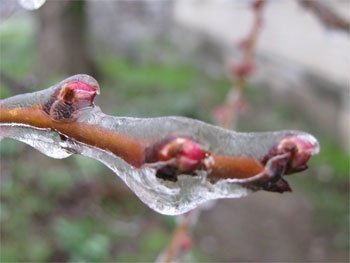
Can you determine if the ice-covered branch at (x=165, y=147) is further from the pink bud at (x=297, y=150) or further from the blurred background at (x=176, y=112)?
the blurred background at (x=176, y=112)

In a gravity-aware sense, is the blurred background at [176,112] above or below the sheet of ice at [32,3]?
below

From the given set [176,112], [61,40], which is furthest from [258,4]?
[61,40]

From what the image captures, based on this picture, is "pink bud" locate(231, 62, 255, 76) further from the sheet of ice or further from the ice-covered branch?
the ice-covered branch

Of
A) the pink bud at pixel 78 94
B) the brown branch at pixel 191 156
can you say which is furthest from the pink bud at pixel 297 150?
the pink bud at pixel 78 94

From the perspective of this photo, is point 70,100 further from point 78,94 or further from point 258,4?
point 258,4

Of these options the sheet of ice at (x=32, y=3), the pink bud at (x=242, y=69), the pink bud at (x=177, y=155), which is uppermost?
the pink bud at (x=177, y=155)

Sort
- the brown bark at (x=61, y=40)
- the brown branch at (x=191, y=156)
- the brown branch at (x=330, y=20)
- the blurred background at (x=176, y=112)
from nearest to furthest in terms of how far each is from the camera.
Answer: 1. the brown branch at (x=191, y=156)
2. the brown branch at (x=330, y=20)
3. the blurred background at (x=176, y=112)
4. the brown bark at (x=61, y=40)

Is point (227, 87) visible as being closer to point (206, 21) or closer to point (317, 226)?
point (206, 21)

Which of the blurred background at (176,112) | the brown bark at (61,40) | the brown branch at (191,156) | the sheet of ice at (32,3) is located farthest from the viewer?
the brown bark at (61,40)
